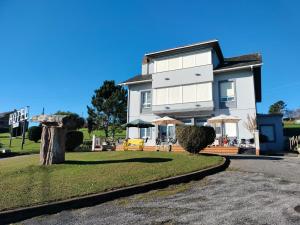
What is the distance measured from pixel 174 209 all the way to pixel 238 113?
18.7 m

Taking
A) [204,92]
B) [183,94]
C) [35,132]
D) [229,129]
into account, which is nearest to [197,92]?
[204,92]

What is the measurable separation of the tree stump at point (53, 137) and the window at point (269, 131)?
1897 cm

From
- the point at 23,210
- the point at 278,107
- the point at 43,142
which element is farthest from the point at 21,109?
the point at 278,107

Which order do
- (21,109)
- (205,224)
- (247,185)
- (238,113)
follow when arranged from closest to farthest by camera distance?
(205,224)
(247,185)
(238,113)
(21,109)

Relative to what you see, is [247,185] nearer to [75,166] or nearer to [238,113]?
[75,166]

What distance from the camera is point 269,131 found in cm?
2289

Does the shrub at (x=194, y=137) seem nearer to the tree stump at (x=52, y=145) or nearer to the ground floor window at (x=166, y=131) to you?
the tree stump at (x=52, y=145)

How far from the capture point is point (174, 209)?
5348mm

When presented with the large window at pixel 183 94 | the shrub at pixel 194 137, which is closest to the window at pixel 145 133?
the large window at pixel 183 94

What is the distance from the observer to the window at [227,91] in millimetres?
23097

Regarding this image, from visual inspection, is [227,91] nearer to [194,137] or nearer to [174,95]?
[174,95]

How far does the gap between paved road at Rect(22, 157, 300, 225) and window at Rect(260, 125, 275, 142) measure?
16382mm

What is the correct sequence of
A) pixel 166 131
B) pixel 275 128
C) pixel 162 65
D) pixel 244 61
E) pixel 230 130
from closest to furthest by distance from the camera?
pixel 230 130
pixel 275 128
pixel 244 61
pixel 166 131
pixel 162 65

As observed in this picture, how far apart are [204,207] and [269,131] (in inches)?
791
